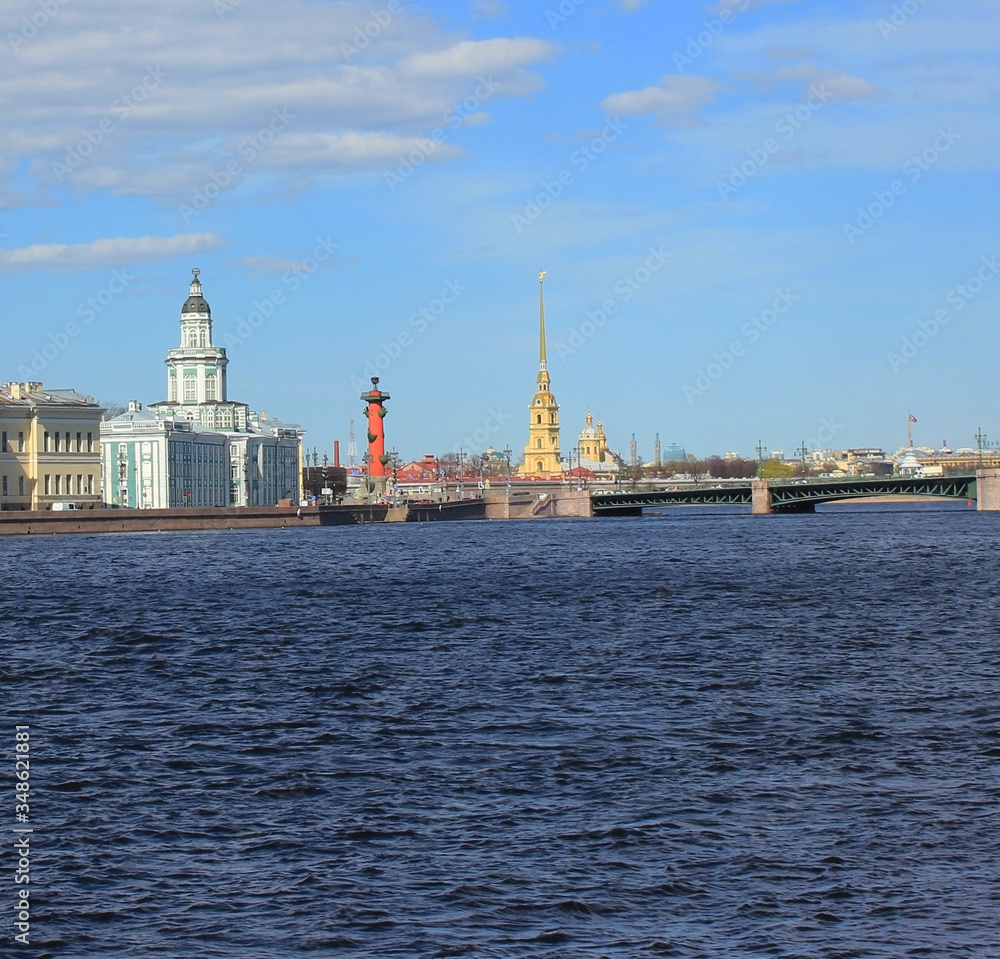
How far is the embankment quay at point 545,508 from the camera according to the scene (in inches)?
3196

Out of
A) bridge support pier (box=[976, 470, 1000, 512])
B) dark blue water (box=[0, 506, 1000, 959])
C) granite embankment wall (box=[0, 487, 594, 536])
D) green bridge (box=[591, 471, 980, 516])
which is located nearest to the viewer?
dark blue water (box=[0, 506, 1000, 959])

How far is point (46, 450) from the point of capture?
86.5 meters

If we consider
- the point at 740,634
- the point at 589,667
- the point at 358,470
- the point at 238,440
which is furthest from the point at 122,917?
the point at 358,470

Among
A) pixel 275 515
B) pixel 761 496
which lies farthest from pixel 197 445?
pixel 761 496

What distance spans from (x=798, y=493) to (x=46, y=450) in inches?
1689

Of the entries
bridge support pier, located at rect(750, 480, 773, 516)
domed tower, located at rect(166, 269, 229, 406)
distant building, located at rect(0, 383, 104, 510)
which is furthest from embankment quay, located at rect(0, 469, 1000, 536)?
domed tower, located at rect(166, 269, 229, 406)

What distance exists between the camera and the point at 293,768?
553 inches

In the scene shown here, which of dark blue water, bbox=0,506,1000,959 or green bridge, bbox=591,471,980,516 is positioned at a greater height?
green bridge, bbox=591,471,980,516

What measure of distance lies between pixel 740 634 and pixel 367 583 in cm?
1758

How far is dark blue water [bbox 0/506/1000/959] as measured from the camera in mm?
9586

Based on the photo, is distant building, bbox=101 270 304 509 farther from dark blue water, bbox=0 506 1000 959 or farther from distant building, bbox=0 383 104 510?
dark blue water, bbox=0 506 1000 959

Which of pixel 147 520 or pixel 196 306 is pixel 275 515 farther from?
pixel 196 306

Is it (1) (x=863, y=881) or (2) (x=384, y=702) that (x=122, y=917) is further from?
(2) (x=384, y=702)

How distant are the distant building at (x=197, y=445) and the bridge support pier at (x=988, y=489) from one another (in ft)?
153
